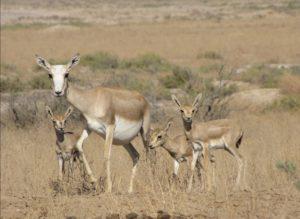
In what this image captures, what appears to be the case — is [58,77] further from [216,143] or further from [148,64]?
[148,64]

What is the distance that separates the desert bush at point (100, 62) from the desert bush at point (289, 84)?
11.6m

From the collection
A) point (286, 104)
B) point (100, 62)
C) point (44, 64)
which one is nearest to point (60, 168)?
point (44, 64)

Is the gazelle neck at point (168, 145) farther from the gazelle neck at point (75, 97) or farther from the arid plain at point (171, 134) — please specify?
the gazelle neck at point (75, 97)

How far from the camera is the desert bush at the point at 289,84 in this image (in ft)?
92.5

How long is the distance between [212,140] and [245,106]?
13.0 metres

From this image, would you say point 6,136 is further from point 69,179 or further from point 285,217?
point 285,217

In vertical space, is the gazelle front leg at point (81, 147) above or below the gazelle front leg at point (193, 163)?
above

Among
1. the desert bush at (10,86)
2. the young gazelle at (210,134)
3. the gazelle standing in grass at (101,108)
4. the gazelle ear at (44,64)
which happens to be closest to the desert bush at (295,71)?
the desert bush at (10,86)

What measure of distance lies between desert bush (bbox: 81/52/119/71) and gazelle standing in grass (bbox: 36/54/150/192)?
26653 mm

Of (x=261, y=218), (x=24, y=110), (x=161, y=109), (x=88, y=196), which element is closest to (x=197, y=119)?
(x=161, y=109)

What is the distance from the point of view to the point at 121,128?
12.3 m

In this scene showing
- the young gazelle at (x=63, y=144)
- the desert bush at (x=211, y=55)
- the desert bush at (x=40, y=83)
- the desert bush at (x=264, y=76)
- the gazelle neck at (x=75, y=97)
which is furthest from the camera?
the desert bush at (x=211, y=55)

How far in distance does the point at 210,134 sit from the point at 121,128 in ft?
5.60

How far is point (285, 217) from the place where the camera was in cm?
959
